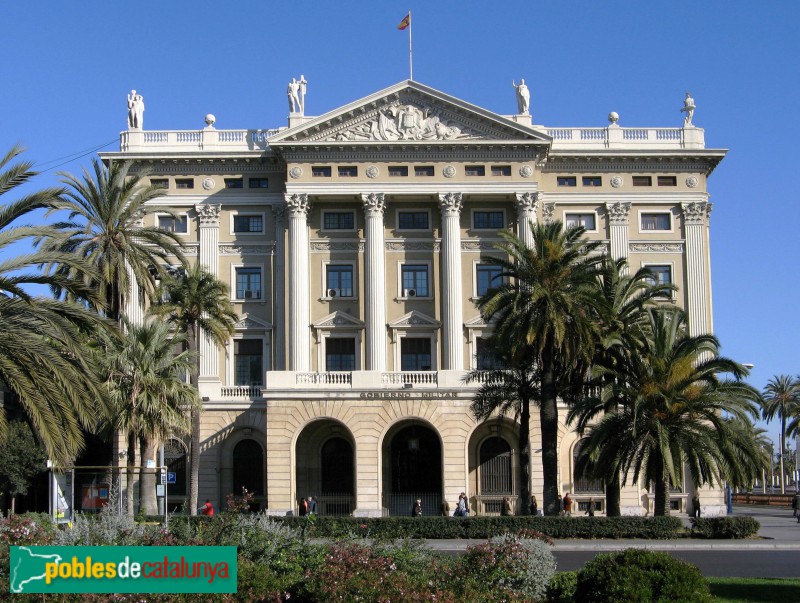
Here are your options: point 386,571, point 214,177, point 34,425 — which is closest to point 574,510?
point 214,177

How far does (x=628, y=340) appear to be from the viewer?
4466cm

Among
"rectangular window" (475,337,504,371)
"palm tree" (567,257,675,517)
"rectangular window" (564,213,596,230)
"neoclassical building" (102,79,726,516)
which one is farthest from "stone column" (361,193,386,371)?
"palm tree" (567,257,675,517)

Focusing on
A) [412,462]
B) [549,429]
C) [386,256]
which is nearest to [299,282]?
[386,256]

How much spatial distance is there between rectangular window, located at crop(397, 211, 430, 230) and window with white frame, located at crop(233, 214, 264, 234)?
8.38 meters

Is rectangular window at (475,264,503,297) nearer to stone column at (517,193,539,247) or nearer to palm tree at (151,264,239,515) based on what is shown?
stone column at (517,193,539,247)

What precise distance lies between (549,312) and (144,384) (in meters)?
17.4

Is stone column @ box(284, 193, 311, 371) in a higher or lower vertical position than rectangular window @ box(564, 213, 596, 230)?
lower

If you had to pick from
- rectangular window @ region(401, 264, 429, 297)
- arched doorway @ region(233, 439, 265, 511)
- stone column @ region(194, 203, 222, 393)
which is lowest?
arched doorway @ region(233, 439, 265, 511)

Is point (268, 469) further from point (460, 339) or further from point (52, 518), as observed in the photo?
point (52, 518)

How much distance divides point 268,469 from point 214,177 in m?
18.8

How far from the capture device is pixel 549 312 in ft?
142

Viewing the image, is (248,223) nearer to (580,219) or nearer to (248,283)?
(248,283)

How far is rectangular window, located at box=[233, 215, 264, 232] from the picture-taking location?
65.7 meters

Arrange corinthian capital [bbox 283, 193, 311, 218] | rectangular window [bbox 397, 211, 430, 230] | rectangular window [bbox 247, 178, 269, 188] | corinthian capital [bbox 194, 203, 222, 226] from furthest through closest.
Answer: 1. rectangular window [bbox 247, 178, 269, 188]
2. corinthian capital [bbox 194, 203, 222, 226]
3. rectangular window [bbox 397, 211, 430, 230]
4. corinthian capital [bbox 283, 193, 311, 218]
